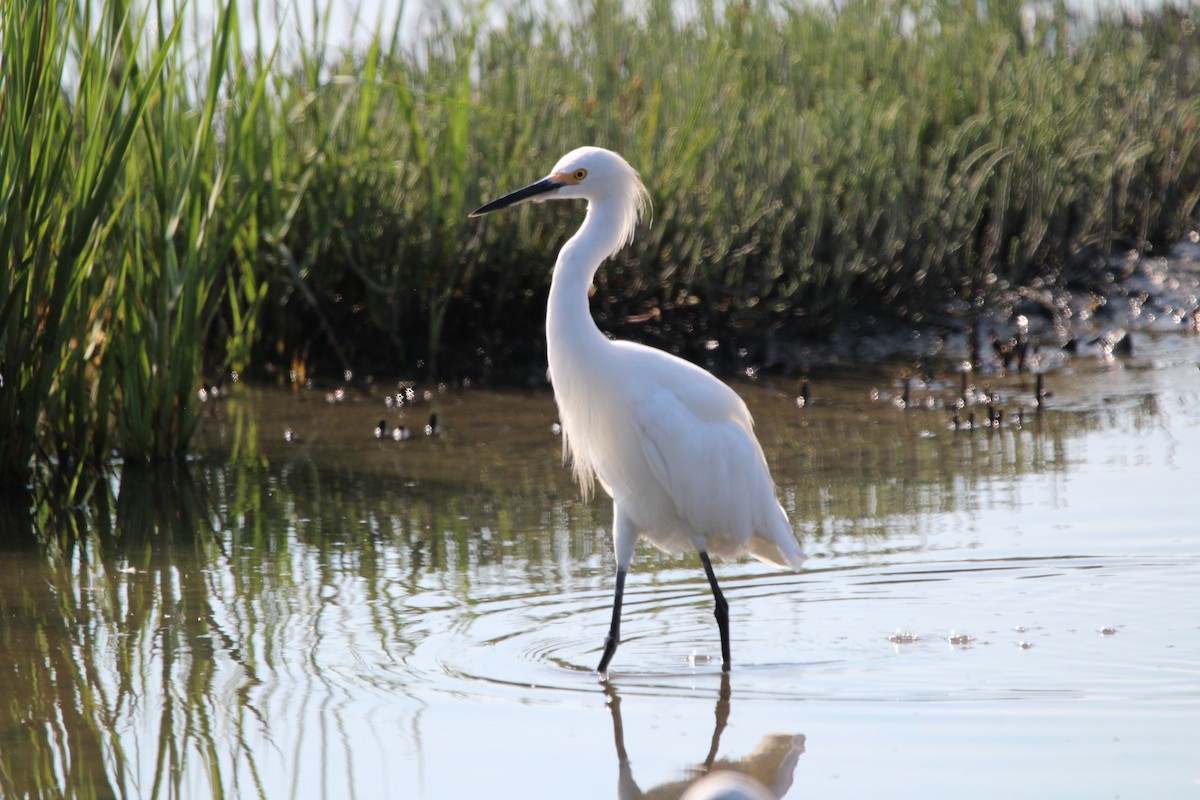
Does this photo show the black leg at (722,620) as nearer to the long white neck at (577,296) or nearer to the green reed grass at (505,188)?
the long white neck at (577,296)

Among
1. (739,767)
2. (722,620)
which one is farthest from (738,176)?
(739,767)

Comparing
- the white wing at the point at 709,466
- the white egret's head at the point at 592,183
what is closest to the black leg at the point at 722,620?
the white wing at the point at 709,466

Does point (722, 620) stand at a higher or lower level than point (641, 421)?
lower

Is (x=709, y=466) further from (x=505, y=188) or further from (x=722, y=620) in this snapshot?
(x=505, y=188)

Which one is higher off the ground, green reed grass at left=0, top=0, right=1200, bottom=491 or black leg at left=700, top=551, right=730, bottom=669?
green reed grass at left=0, top=0, right=1200, bottom=491

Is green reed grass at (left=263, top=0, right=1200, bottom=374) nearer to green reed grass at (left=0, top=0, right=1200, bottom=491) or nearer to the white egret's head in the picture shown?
green reed grass at (left=0, top=0, right=1200, bottom=491)

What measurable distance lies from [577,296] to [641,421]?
38 centimetres

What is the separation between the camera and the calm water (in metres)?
3.31

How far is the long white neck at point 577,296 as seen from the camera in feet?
13.7

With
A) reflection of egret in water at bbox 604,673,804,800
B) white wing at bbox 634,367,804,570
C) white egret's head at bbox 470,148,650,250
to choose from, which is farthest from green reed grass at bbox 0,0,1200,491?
reflection of egret in water at bbox 604,673,804,800

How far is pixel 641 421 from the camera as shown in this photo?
4234 mm

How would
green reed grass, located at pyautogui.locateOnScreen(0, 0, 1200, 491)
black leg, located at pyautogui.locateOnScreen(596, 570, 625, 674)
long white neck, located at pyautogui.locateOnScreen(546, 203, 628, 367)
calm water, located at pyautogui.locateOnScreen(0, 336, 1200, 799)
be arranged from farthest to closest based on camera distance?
green reed grass, located at pyautogui.locateOnScreen(0, 0, 1200, 491)
long white neck, located at pyautogui.locateOnScreen(546, 203, 628, 367)
black leg, located at pyautogui.locateOnScreen(596, 570, 625, 674)
calm water, located at pyautogui.locateOnScreen(0, 336, 1200, 799)

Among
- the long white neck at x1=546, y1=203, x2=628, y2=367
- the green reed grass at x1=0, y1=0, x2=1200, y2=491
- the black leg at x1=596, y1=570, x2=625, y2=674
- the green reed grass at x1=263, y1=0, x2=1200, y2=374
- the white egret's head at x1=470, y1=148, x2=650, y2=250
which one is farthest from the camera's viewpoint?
the green reed grass at x1=263, y1=0, x2=1200, y2=374

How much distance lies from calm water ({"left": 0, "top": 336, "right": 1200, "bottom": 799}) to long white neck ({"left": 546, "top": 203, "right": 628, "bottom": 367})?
78cm
